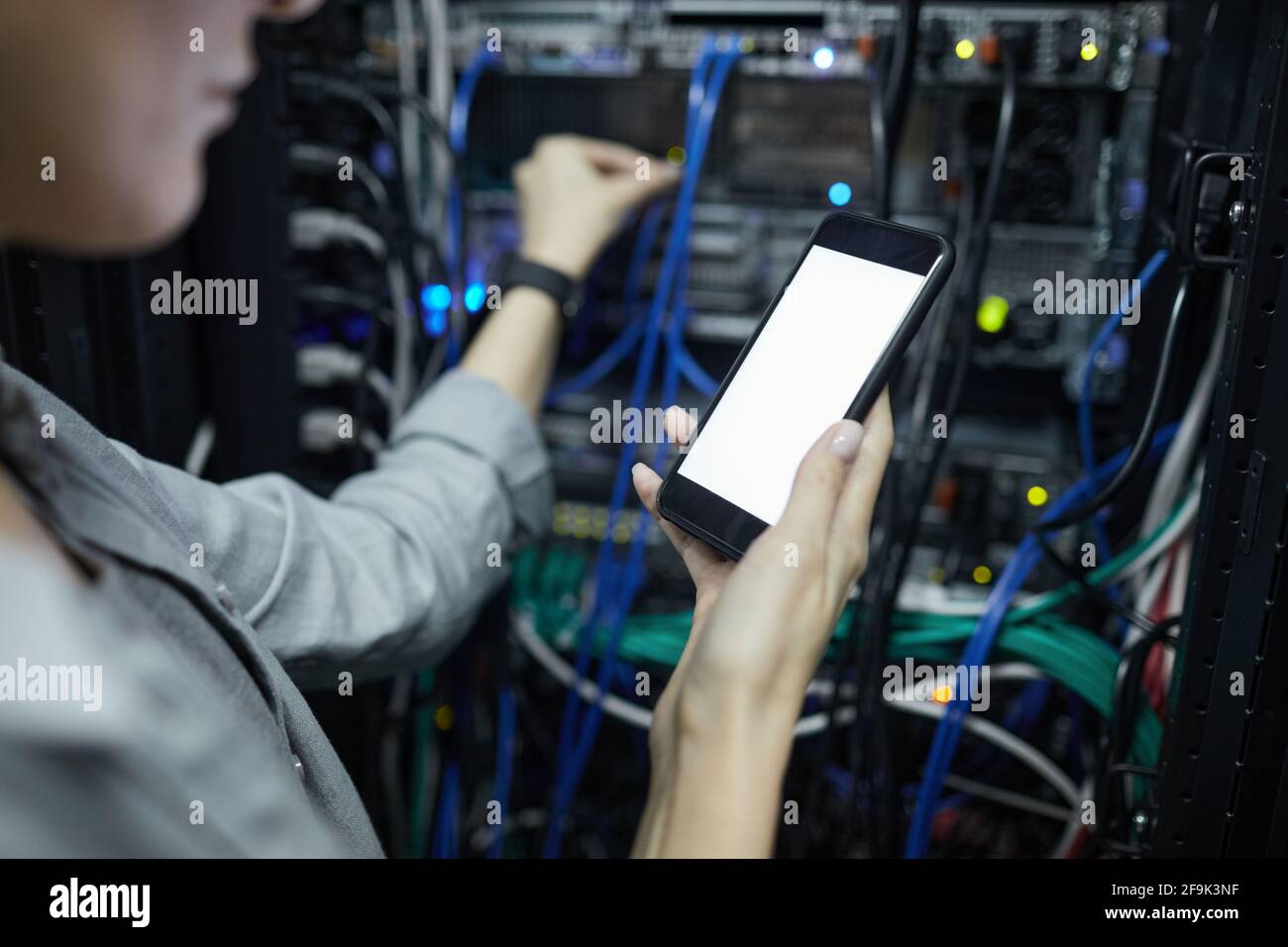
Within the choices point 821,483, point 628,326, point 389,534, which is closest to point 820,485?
point 821,483

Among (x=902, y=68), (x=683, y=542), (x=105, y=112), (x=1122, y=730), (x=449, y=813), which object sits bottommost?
(x=449, y=813)

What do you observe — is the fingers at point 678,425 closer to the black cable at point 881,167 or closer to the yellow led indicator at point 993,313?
the black cable at point 881,167

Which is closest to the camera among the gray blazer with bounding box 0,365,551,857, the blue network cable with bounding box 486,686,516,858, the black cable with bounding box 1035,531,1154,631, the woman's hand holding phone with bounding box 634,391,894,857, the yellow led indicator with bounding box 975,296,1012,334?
the gray blazer with bounding box 0,365,551,857

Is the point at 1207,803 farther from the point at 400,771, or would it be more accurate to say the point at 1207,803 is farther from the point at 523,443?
the point at 400,771

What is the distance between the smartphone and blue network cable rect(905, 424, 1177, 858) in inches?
17.6

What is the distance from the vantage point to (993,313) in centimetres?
105

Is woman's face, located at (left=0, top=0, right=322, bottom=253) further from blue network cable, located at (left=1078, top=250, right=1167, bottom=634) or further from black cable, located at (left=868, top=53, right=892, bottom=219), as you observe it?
blue network cable, located at (left=1078, top=250, right=1167, bottom=634)

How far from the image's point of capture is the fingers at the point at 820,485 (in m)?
0.51

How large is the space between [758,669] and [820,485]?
112 millimetres

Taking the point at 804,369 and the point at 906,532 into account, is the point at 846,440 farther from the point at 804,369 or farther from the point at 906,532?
the point at 906,532

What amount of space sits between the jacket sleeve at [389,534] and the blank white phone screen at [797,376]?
1.08 feet

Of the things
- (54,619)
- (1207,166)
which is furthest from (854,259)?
(54,619)

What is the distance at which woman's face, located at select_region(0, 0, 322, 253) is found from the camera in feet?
1.08

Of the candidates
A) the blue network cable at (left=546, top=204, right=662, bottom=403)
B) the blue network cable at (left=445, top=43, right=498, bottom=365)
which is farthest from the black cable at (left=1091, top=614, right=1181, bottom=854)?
the blue network cable at (left=445, top=43, right=498, bottom=365)
